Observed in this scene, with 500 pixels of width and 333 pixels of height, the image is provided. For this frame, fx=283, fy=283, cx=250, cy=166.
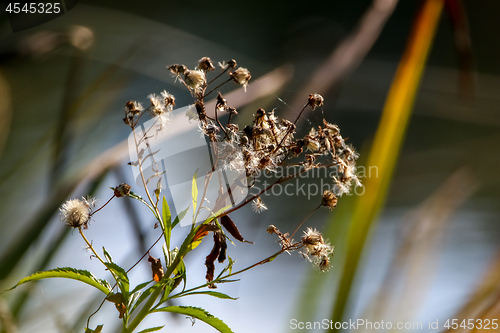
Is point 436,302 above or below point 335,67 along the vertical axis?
below

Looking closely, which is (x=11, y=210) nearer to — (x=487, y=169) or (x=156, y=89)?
(x=156, y=89)

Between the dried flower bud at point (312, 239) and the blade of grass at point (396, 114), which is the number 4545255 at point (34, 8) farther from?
the blade of grass at point (396, 114)

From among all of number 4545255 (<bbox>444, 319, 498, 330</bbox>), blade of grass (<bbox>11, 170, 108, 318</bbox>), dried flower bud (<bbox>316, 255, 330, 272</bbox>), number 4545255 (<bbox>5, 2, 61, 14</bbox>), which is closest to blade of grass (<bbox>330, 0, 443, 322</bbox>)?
number 4545255 (<bbox>444, 319, 498, 330</bbox>)

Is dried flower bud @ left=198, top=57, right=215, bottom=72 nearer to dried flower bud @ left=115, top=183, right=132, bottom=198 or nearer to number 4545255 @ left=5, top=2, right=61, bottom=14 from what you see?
dried flower bud @ left=115, top=183, right=132, bottom=198

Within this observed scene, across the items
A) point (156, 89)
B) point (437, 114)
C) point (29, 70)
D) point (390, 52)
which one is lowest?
point (29, 70)

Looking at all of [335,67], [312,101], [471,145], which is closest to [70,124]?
[312,101]

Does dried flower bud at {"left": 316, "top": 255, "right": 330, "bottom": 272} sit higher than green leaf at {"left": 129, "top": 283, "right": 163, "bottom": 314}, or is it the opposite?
dried flower bud at {"left": 316, "top": 255, "right": 330, "bottom": 272}
